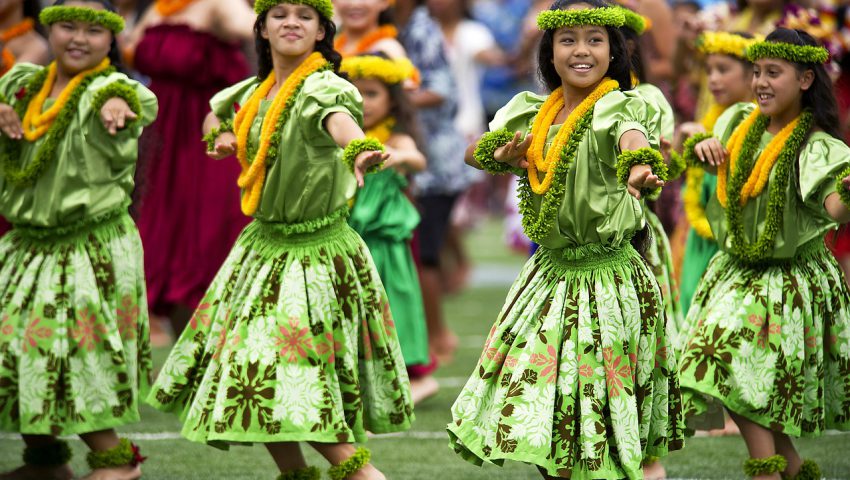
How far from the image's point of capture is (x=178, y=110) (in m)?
7.79

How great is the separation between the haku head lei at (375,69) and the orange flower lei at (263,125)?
1.51 meters

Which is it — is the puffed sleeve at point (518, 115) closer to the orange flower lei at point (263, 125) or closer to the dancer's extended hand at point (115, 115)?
the orange flower lei at point (263, 125)

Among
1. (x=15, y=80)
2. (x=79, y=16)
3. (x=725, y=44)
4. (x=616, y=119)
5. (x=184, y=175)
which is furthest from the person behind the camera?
(x=184, y=175)

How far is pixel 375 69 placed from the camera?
6.85m

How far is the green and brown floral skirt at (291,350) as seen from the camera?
4.93 meters

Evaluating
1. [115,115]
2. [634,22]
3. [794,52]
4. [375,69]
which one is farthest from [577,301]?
[375,69]

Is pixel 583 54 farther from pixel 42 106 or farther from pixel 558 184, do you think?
pixel 42 106

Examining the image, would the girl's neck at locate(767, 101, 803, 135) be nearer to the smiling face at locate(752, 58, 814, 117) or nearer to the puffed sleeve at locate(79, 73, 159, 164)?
the smiling face at locate(752, 58, 814, 117)

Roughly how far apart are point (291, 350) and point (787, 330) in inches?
71.0

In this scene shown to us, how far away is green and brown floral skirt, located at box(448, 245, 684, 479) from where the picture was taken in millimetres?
4625

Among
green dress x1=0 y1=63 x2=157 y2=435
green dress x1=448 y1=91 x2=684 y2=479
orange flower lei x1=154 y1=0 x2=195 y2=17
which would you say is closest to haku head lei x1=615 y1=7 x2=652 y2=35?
green dress x1=448 y1=91 x2=684 y2=479

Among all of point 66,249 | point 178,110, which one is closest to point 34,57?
point 178,110

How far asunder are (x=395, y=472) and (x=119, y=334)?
124 cm

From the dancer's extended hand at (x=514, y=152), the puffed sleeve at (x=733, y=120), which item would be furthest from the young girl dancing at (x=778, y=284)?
the dancer's extended hand at (x=514, y=152)
